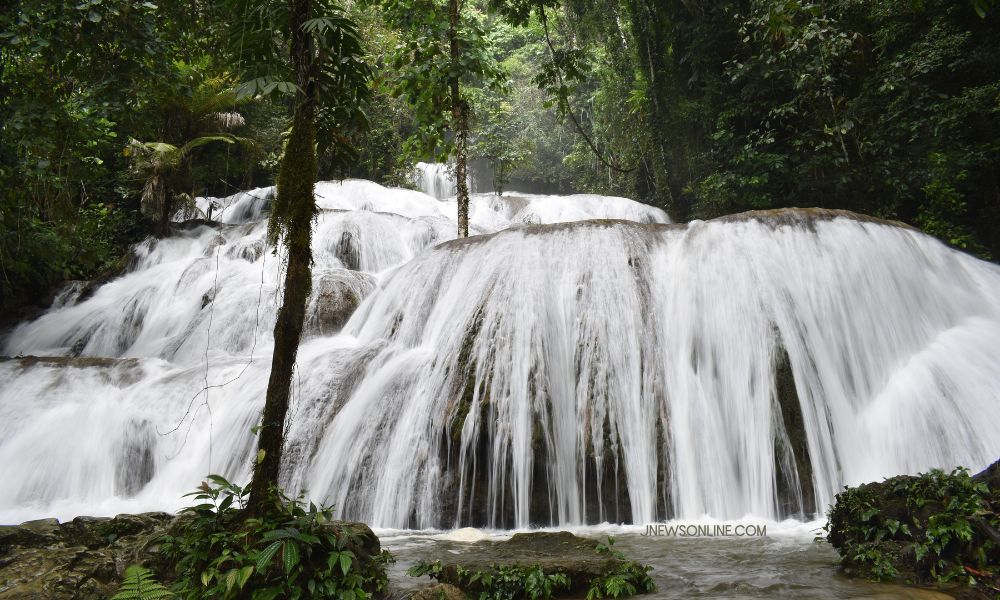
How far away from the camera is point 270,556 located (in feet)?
9.34

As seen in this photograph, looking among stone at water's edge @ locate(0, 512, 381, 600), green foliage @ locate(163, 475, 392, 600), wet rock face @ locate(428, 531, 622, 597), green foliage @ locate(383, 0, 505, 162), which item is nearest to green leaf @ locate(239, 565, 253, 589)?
green foliage @ locate(163, 475, 392, 600)

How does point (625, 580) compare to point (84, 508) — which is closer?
point (625, 580)

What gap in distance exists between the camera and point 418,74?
532 cm

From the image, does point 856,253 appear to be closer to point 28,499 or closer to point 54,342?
point 28,499

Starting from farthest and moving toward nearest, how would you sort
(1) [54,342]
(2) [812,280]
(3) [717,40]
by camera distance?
(3) [717,40]
(1) [54,342]
(2) [812,280]

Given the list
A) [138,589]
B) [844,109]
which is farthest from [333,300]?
[844,109]

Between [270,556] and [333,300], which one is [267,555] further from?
[333,300]

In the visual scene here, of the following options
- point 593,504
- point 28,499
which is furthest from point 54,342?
point 593,504

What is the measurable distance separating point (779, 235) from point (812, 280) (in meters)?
0.73

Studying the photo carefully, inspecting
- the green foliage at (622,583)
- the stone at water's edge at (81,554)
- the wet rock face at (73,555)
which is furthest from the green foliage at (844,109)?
the wet rock face at (73,555)

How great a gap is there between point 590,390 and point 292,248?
3.79m

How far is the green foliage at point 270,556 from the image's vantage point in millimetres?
2846

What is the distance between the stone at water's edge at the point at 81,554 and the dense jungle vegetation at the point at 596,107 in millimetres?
2504

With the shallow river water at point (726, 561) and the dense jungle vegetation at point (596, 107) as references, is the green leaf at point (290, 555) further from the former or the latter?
the dense jungle vegetation at point (596, 107)
